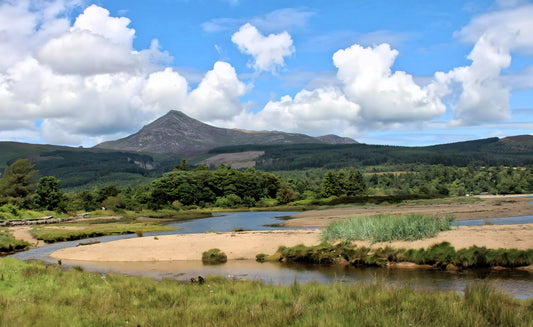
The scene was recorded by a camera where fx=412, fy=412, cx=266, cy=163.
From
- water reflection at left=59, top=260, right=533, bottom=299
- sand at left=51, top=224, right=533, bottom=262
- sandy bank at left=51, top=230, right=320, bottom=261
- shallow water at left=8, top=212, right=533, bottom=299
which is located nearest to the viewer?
water reflection at left=59, top=260, right=533, bottom=299

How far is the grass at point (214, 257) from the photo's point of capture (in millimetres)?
28100

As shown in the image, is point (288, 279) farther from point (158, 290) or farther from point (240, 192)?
point (240, 192)

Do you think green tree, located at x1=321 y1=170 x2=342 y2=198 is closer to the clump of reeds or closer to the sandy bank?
the sandy bank

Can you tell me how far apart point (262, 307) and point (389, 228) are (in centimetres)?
1739

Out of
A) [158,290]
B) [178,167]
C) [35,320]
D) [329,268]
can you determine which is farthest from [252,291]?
[178,167]

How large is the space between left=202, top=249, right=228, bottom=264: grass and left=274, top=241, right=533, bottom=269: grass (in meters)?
2.52

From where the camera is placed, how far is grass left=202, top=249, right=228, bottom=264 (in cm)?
2810

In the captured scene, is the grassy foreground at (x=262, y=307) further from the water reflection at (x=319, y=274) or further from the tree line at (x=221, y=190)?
the tree line at (x=221, y=190)

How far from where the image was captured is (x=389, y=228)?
2575 cm

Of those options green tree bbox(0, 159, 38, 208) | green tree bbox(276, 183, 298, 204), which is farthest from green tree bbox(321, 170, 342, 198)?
green tree bbox(0, 159, 38, 208)

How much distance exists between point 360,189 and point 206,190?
42.8 meters

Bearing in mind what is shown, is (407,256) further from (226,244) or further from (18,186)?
(18,186)

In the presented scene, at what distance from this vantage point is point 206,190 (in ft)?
371

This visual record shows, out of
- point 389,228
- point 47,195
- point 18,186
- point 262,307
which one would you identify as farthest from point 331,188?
point 262,307
